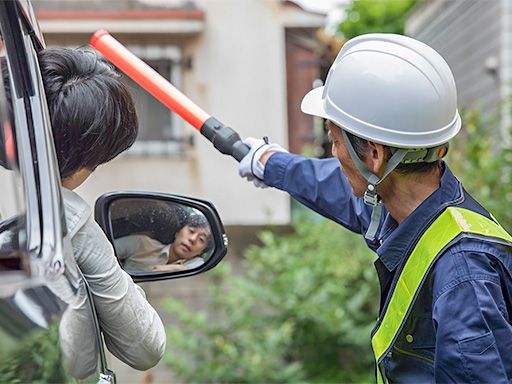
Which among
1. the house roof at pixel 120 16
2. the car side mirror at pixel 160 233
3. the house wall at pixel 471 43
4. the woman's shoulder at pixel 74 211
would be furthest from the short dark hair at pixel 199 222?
the house roof at pixel 120 16

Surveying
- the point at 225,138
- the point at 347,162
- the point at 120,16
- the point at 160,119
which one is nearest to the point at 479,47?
the point at 160,119

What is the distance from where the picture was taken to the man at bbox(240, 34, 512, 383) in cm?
238

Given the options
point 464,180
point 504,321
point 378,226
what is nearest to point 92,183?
point 464,180

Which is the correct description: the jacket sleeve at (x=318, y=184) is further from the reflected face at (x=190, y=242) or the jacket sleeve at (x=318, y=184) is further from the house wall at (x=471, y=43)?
the house wall at (x=471, y=43)

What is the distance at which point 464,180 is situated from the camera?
855 centimetres

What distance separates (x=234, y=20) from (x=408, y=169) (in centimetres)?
829

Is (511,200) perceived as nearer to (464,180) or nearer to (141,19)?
(464,180)

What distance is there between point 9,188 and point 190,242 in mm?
841

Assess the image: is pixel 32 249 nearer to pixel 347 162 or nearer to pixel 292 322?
pixel 347 162

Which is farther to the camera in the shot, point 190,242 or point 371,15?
point 371,15

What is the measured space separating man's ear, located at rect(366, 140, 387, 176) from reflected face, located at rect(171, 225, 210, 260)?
46 centimetres

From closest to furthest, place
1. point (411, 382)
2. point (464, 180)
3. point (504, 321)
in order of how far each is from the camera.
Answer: point (504, 321) < point (411, 382) < point (464, 180)

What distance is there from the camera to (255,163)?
3.49 metres

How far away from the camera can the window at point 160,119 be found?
1084 cm
